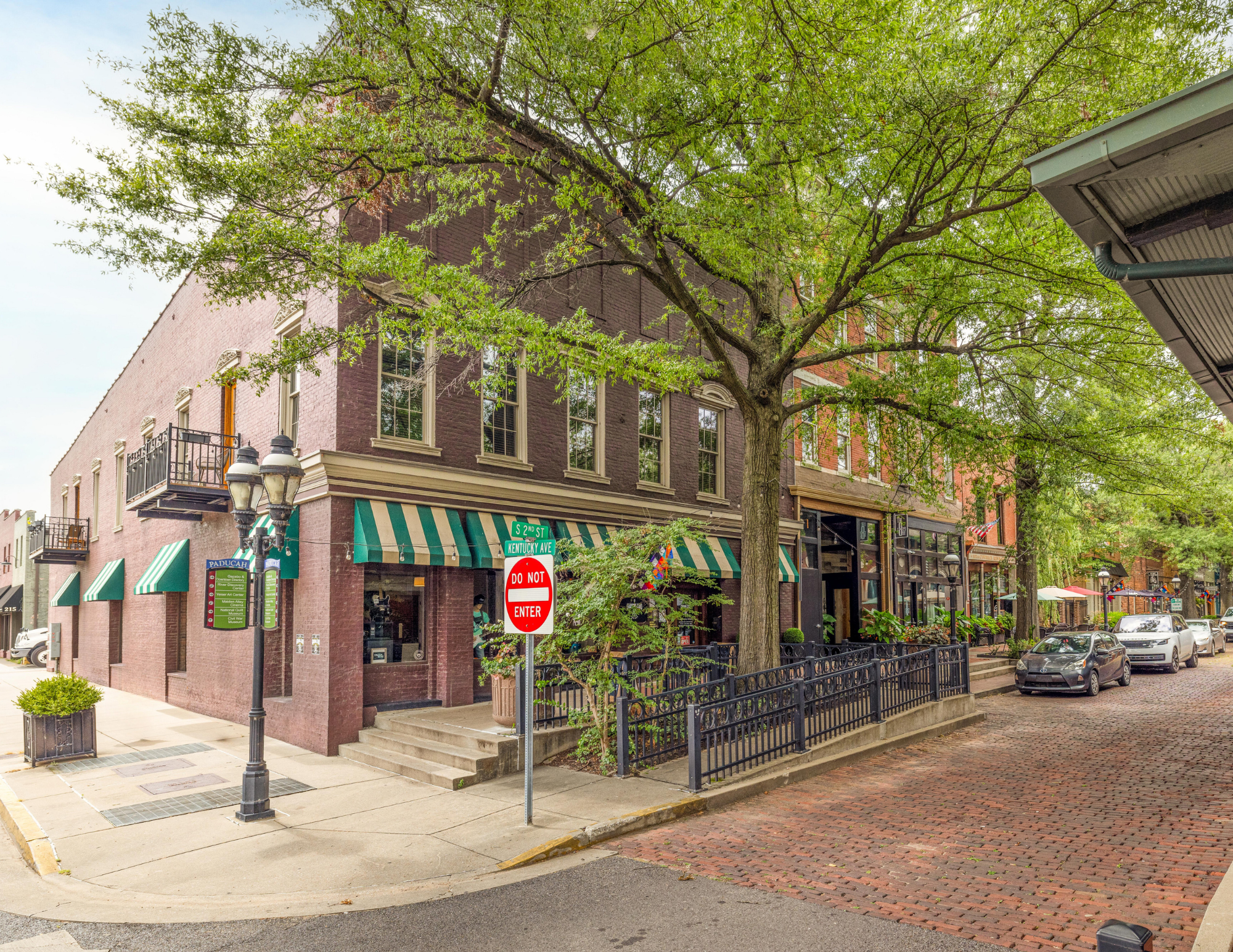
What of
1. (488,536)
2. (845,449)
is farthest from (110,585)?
(845,449)

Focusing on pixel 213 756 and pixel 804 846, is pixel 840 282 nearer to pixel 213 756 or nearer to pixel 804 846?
pixel 804 846

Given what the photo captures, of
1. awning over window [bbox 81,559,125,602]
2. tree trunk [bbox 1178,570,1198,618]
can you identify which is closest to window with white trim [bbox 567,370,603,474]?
awning over window [bbox 81,559,125,602]

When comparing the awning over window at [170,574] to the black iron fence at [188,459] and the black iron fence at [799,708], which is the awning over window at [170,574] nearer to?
the black iron fence at [188,459]

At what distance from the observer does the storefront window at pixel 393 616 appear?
13.4 metres

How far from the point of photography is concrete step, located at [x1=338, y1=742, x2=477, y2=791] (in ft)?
33.9

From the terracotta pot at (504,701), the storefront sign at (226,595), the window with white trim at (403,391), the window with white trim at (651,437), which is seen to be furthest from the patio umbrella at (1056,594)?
the storefront sign at (226,595)

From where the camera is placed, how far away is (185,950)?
577 cm

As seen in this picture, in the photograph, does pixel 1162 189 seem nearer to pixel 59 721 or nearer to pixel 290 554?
pixel 290 554

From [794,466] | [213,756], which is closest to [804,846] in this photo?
[213,756]

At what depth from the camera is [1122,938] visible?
2.94 metres

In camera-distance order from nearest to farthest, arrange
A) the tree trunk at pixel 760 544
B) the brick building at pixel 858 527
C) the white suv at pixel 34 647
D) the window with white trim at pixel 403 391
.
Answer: the tree trunk at pixel 760 544 < the window with white trim at pixel 403 391 < the brick building at pixel 858 527 < the white suv at pixel 34 647

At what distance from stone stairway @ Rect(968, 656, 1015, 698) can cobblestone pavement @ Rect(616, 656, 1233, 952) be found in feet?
23.4

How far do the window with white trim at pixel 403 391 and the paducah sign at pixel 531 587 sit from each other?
19.0 feet

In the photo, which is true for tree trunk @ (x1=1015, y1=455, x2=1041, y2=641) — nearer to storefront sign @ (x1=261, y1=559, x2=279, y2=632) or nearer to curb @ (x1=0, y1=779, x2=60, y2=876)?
storefront sign @ (x1=261, y1=559, x2=279, y2=632)
